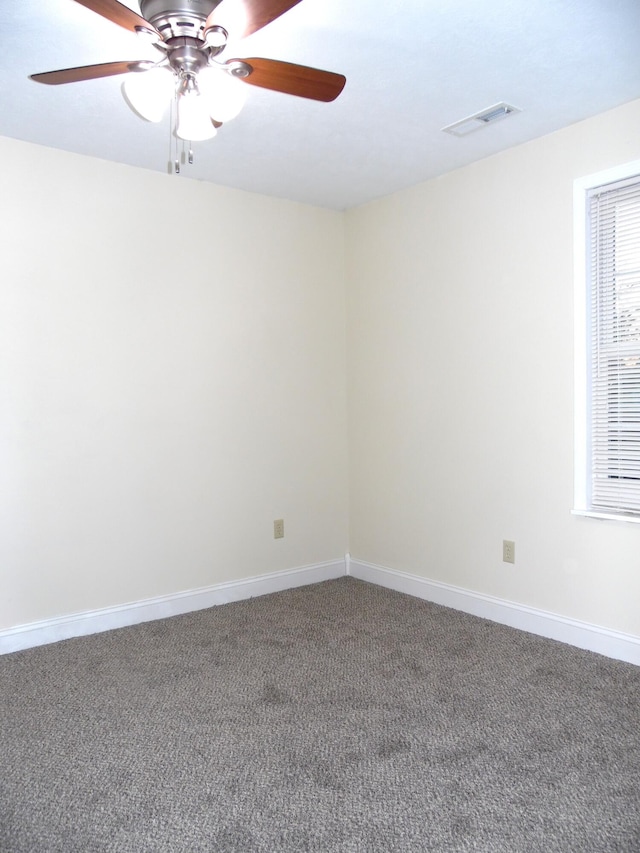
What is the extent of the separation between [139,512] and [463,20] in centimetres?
263

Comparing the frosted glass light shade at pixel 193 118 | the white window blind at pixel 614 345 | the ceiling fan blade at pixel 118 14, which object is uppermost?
the ceiling fan blade at pixel 118 14

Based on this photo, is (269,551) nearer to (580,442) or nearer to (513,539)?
(513,539)

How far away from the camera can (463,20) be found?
210 cm

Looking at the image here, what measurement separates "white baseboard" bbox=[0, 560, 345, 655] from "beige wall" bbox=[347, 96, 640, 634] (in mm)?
402

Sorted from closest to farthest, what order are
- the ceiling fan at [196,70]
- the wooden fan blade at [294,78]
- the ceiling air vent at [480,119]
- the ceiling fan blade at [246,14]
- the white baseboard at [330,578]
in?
the ceiling fan blade at [246,14] → the ceiling fan at [196,70] → the wooden fan blade at [294,78] → the ceiling air vent at [480,119] → the white baseboard at [330,578]

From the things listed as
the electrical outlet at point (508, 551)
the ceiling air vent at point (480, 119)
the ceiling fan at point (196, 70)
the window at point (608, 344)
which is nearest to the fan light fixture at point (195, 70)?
the ceiling fan at point (196, 70)

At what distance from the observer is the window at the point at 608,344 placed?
9.30 ft

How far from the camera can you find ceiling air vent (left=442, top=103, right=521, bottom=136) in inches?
109

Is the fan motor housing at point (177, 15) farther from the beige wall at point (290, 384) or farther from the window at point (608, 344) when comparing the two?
the window at point (608, 344)

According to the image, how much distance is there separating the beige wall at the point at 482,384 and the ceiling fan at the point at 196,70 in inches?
59.5

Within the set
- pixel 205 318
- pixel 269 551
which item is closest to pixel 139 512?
pixel 269 551

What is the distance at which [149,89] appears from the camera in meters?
→ 1.95

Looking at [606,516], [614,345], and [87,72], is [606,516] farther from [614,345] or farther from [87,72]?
[87,72]

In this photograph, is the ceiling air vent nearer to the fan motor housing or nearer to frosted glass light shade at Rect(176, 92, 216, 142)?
frosted glass light shade at Rect(176, 92, 216, 142)
